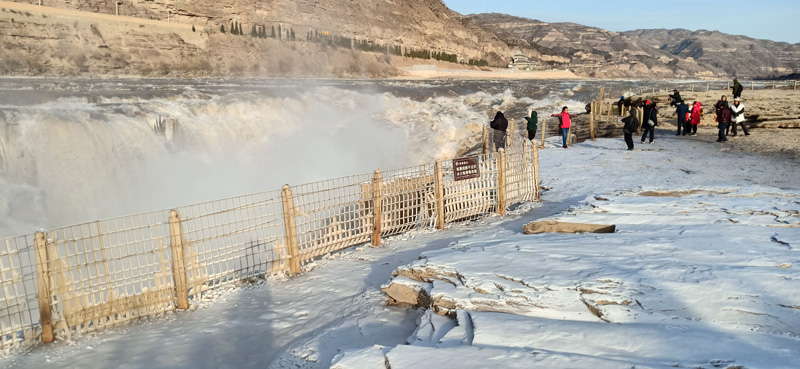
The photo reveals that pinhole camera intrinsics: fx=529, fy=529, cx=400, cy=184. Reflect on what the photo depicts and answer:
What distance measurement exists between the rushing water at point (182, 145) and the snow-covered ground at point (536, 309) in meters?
10.5

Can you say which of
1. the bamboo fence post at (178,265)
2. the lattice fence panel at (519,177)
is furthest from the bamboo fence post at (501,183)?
the bamboo fence post at (178,265)

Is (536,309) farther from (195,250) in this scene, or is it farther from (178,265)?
(195,250)

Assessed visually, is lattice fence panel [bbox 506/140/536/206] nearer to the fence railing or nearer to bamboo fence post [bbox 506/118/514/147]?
the fence railing

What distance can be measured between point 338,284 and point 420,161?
15381 mm

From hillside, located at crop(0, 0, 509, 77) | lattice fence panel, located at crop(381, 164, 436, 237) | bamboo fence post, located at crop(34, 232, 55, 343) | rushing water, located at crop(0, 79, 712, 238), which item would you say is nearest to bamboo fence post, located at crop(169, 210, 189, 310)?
bamboo fence post, located at crop(34, 232, 55, 343)

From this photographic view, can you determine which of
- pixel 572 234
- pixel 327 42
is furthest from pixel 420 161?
pixel 327 42

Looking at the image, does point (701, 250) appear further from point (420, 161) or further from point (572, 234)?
point (420, 161)

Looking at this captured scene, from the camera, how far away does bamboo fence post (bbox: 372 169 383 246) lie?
8.02m

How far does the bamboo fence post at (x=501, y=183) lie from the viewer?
9.94 meters

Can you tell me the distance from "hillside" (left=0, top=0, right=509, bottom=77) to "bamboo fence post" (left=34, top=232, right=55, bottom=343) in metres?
44.8

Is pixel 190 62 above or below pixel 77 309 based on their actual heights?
above

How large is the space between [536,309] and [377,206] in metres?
3.93

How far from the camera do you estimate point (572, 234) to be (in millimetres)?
7051

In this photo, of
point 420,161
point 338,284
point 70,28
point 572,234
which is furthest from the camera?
point 70,28
